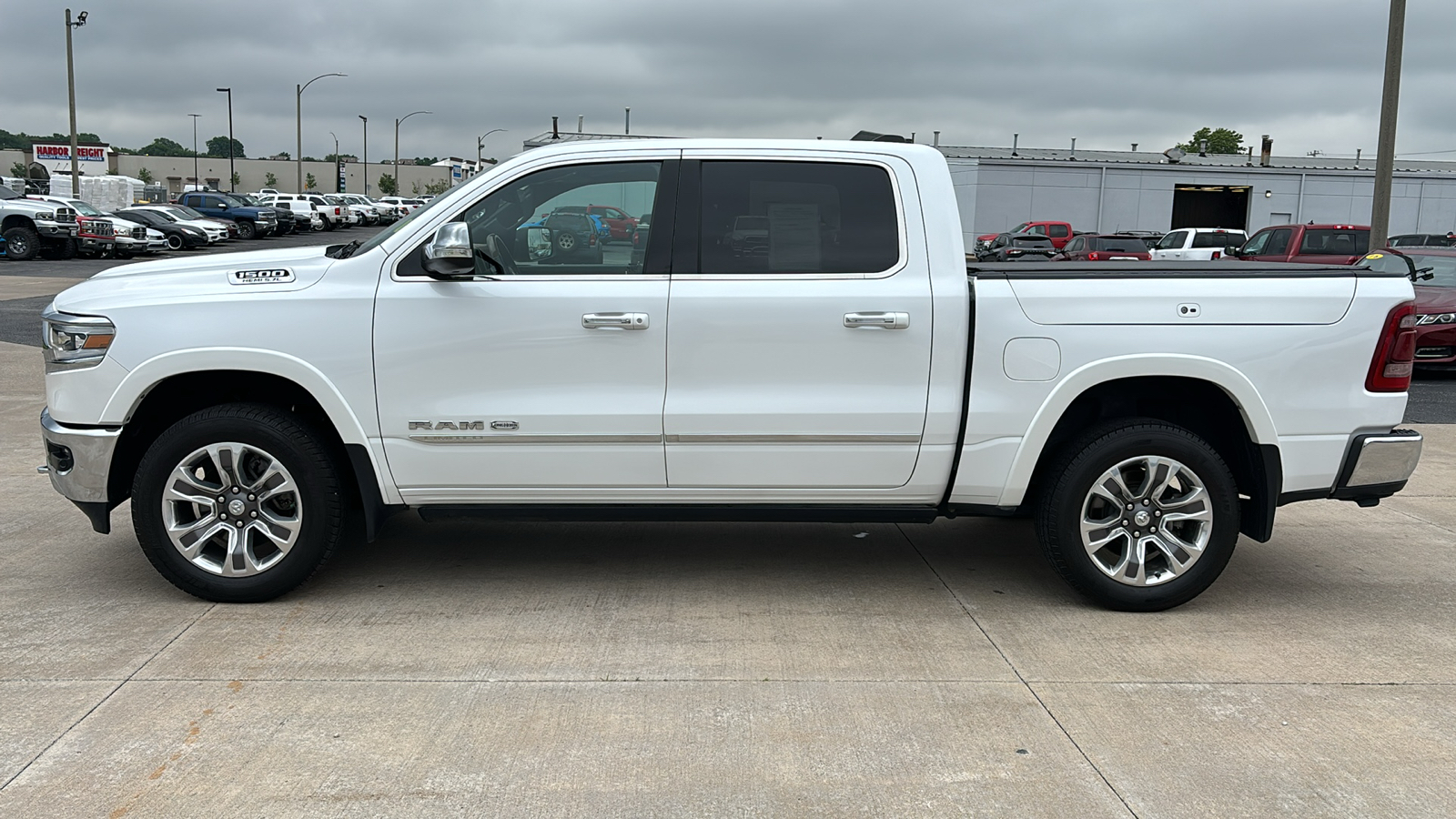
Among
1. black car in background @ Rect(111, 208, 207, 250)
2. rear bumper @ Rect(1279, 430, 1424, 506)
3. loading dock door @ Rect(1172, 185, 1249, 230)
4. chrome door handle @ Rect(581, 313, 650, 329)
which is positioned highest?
loading dock door @ Rect(1172, 185, 1249, 230)

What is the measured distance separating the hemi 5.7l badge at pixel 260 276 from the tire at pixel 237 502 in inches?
20.4

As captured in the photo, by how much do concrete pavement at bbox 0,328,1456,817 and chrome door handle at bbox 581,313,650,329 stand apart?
120 cm

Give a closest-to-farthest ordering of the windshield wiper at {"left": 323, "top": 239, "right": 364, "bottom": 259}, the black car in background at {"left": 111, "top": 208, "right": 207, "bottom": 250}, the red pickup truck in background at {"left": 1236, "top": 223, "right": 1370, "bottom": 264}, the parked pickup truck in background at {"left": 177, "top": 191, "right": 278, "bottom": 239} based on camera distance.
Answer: the windshield wiper at {"left": 323, "top": 239, "right": 364, "bottom": 259}
the red pickup truck in background at {"left": 1236, "top": 223, "right": 1370, "bottom": 264}
the black car in background at {"left": 111, "top": 208, "right": 207, "bottom": 250}
the parked pickup truck in background at {"left": 177, "top": 191, "right": 278, "bottom": 239}

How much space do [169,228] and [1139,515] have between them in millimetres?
36837

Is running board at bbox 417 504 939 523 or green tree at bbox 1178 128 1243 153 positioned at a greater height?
green tree at bbox 1178 128 1243 153

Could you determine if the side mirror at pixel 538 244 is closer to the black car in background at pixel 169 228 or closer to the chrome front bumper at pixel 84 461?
the chrome front bumper at pixel 84 461

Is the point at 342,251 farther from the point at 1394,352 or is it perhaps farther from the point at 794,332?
the point at 1394,352

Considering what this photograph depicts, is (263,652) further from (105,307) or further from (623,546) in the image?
(623,546)

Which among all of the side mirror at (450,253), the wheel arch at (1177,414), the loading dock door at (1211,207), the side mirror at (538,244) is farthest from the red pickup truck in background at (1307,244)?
the loading dock door at (1211,207)

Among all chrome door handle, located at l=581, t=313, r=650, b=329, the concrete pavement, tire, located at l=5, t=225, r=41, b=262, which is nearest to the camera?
the concrete pavement

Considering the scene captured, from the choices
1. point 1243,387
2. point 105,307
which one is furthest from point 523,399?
point 1243,387

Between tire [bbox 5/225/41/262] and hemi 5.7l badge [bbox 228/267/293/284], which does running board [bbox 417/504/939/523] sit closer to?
hemi 5.7l badge [bbox 228/267/293/284]

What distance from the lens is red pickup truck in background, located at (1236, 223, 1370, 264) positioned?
22.3 m

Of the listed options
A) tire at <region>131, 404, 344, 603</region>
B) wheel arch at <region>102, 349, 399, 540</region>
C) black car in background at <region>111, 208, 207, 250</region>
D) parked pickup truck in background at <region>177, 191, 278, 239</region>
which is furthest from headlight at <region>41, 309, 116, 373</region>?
parked pickup truck in background at <region>177, 191, 278, 239</region>
